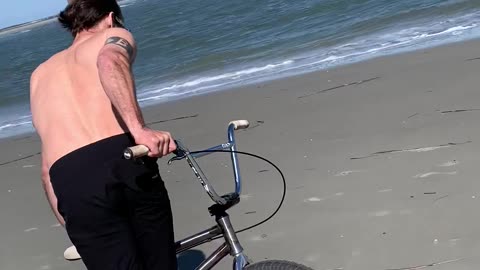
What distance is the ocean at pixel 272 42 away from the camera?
11406mm

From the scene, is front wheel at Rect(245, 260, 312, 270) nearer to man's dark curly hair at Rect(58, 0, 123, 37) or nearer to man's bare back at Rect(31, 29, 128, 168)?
man's bare back at Rect(31, 29, 128, 168)

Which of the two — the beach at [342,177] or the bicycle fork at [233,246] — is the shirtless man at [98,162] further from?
the beach at [342,177]

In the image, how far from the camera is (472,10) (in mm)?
13367

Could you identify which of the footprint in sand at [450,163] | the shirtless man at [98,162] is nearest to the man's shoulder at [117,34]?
the shirtless man at [98,162]

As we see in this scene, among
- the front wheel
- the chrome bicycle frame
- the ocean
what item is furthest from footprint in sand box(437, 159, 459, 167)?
the ocean

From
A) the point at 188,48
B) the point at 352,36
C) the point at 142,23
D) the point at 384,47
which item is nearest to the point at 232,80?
the point at 384,47

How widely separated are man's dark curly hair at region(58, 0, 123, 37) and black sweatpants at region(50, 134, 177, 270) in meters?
0.47

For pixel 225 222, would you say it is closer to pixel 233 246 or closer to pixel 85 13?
pixel 233 246

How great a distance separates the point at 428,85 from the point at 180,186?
3.01 m

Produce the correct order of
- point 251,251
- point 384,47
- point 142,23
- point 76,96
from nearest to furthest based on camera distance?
1. point 76,96
2. point 251,251
3. point 384,47
4. point 142,23

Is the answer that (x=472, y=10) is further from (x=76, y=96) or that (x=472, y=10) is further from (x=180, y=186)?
(x=76, y=96)

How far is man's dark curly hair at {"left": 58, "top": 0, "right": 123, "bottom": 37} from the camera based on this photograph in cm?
269

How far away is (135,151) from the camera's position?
2.22 meters

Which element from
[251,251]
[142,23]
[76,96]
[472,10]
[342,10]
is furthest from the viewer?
[142,23]
